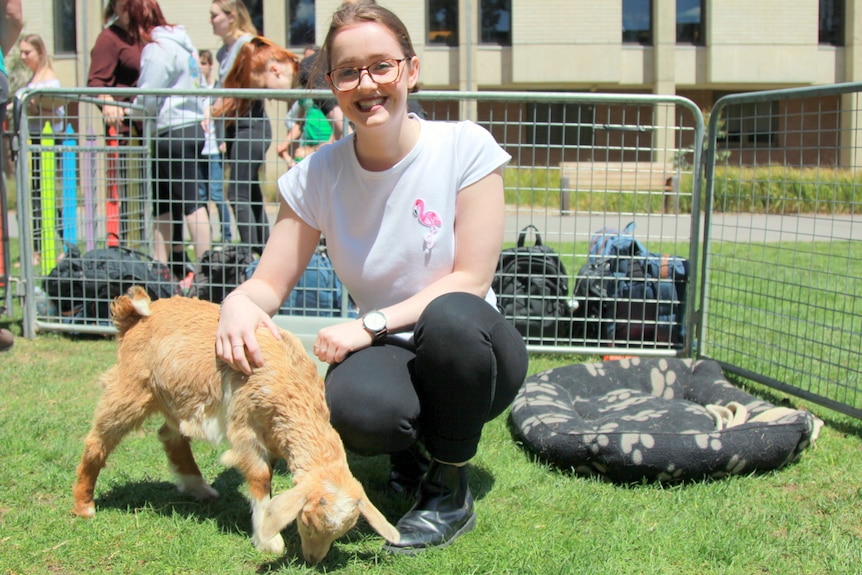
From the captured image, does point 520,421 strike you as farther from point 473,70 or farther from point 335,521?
point 473,70

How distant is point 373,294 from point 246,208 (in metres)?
3.60

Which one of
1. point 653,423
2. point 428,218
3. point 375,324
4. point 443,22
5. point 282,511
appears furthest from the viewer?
point 443,22

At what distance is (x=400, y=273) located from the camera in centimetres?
297

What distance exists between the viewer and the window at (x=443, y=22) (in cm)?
2312

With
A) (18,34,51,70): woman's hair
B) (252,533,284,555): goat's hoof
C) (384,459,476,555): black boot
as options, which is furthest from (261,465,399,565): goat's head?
(18,34,51,70): woman's hair

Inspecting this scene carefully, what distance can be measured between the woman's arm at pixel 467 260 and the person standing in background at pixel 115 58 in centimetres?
480

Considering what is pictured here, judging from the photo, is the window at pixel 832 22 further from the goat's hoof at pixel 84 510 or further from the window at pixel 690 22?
the goat's hoof at pixel 84 510

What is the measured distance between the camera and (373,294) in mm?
3061

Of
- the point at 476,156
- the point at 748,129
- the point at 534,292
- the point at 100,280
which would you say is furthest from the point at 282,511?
the point at 748,129

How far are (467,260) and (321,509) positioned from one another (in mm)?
1036

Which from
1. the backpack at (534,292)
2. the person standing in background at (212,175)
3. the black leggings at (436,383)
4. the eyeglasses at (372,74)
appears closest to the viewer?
the black leggings at (436,383)

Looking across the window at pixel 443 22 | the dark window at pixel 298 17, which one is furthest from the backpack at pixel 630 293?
the dark window at pixel 298 17

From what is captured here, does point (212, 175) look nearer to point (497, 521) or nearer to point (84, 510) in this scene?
point (84, 510)

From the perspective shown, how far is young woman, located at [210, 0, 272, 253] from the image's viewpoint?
5740 millimetres
